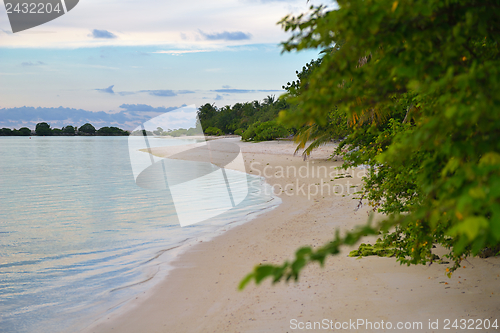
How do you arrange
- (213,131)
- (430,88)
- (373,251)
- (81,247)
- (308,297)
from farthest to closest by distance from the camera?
1. (213,131)
2. (81,247)
3. (373,251)
4. (308,297)
5. (430,88)

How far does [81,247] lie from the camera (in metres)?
9.34

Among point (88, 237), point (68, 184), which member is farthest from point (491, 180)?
point (68, 184)

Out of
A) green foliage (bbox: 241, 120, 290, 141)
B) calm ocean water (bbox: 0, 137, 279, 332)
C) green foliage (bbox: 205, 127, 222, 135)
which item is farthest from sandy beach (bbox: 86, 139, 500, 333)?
green foliage (bbox: 205, 127, 222, 135)

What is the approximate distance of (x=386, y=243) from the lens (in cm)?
432

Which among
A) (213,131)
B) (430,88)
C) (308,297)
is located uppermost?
(213,131)

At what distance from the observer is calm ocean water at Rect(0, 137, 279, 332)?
234 inches

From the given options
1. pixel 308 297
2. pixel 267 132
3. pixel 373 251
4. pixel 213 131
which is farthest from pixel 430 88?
pixel 213 131

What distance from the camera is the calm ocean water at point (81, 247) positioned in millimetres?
5949

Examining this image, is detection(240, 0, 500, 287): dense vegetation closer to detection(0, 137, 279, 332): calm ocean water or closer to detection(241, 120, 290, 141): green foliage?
detection(0, 137, 279, 332): calm ocean water

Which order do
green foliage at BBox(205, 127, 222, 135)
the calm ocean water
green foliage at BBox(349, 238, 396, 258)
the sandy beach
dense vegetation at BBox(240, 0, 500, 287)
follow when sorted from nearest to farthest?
dense vegetation at BBox(240, 0, 500, 287) → the sandy beach → the calm ocean water → green foliage at BBox(349, 238, 396, 258) → green foliage at BBox(205, 127, 222, 135)

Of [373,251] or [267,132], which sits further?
[267,132]

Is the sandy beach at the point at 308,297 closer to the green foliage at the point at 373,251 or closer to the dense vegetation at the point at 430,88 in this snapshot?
the green foliage at the point at 373,251

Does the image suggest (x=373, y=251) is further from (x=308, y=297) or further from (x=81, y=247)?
(x=81, y=247)

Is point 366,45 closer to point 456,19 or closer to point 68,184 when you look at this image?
point 456,19
